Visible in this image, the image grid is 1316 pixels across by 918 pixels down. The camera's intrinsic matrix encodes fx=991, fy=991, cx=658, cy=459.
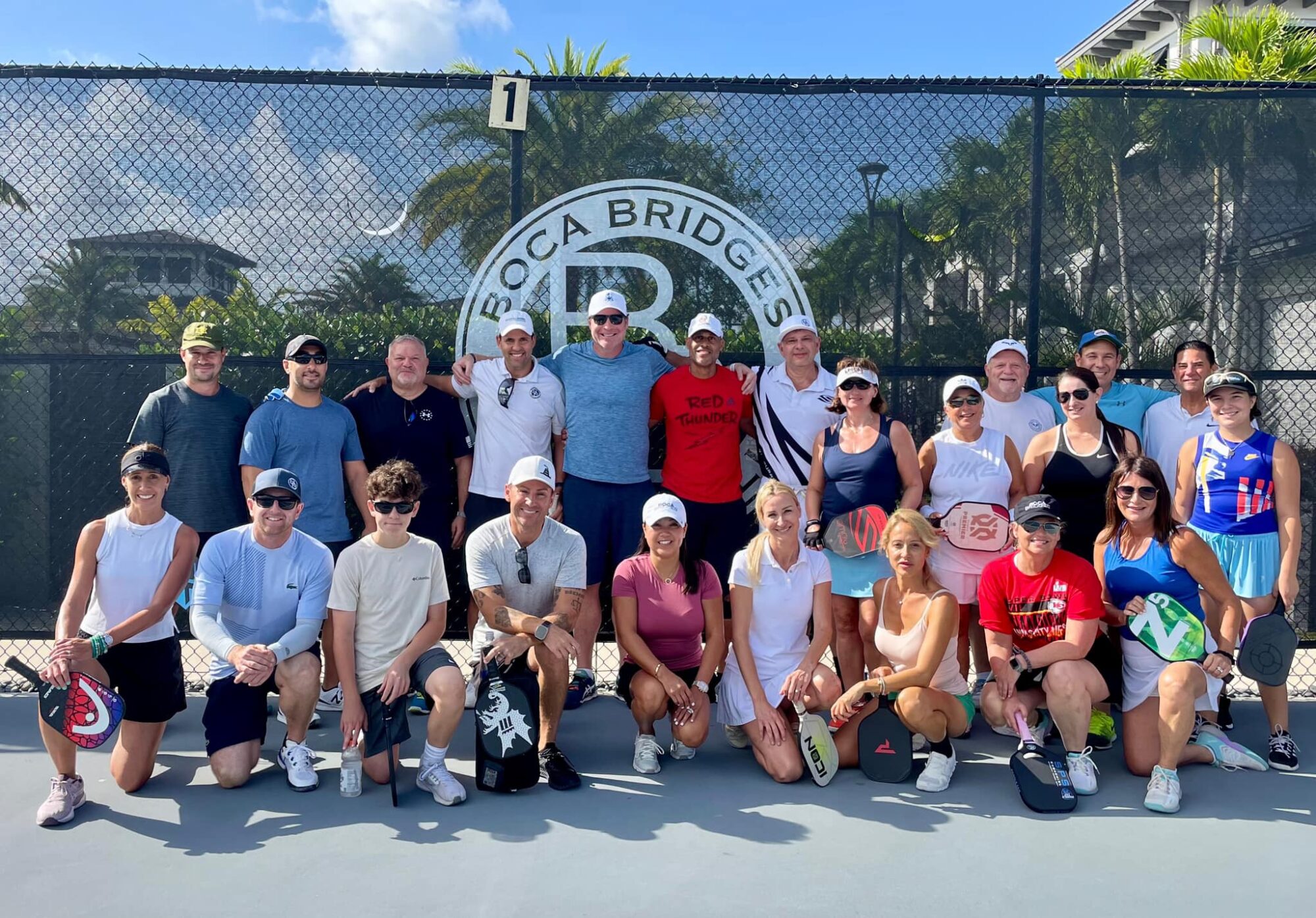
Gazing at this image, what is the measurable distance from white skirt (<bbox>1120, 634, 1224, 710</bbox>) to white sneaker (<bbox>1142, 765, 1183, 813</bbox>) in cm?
28

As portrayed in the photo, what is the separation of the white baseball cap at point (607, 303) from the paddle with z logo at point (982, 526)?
1691 millimetres

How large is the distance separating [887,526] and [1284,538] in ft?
5.07

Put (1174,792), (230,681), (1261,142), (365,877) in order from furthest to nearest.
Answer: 1. (1261,142)
2. (230,681)
3. (1174,792)
4. (365,877)

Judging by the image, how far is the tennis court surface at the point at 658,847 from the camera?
2.66 metres

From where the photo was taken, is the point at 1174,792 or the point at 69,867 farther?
the point at 1174,792

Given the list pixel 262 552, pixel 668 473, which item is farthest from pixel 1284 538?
pixel 262 552

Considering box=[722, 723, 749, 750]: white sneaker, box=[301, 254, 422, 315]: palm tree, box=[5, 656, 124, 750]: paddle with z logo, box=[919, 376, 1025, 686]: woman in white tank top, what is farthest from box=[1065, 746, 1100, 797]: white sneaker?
box=[301, 254, 422, 315]: palm tree

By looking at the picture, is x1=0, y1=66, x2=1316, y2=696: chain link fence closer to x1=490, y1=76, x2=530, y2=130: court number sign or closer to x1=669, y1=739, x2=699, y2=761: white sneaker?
x1=490, y1=76, x2=530, y2=130: court number sign

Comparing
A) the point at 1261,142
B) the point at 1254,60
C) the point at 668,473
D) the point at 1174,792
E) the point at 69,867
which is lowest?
the point at 69,867

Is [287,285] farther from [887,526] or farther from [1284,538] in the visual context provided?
[1284,538]

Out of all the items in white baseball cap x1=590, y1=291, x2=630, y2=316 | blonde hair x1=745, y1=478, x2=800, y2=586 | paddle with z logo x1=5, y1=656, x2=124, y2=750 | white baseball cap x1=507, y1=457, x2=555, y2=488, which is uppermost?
white baseball cap x1=590, y1=291, x2=630, y2=316

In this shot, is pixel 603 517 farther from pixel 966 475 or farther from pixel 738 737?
pixel 966 475

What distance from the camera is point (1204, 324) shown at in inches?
189

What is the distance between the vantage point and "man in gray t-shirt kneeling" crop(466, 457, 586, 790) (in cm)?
357
